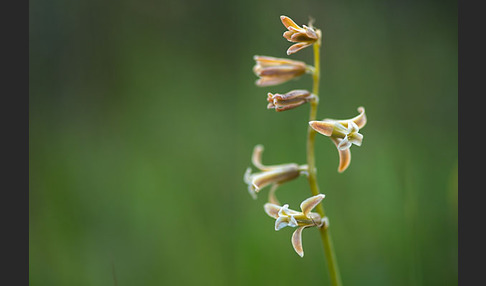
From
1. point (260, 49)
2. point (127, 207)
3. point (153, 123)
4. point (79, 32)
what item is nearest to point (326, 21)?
point (260, 49)

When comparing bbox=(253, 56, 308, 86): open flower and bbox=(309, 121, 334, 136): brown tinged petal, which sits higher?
bbox=(253, 56, 308, 86): open flower

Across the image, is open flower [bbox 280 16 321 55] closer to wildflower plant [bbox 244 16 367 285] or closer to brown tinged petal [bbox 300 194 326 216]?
wildflower plant [bbox 244 16 367 285]

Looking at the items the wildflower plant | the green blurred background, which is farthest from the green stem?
the green blurred background

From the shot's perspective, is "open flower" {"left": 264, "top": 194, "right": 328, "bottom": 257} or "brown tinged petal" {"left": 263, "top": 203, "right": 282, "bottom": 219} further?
"brown tinged petal" {"left": 263, "top": 203, "right": 282, "bottom": 219}

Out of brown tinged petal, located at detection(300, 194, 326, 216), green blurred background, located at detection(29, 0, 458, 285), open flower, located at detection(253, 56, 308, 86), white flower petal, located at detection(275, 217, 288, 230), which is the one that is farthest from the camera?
green blurred background, located at detection(29, 0, 458, 285)

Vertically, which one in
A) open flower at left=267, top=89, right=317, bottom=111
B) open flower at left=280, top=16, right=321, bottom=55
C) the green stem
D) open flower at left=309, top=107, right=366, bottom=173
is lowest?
the green stem

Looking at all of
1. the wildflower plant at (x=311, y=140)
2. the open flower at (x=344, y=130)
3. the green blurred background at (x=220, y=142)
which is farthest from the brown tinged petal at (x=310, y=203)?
the green blurred background at (x=220, y=142)

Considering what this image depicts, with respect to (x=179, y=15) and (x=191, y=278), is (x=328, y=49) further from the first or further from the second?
(x=191, y=278)

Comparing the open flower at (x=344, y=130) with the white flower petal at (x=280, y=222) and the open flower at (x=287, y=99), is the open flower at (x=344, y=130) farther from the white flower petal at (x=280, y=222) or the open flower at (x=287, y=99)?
the white flower petal at (x=280, y=222)
